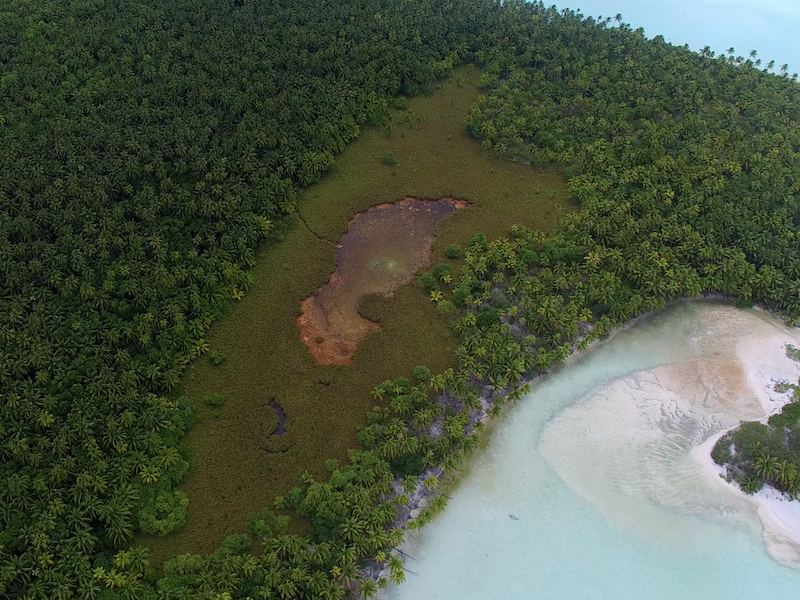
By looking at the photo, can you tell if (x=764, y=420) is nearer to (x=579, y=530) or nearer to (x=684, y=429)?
(x=684, y=429)

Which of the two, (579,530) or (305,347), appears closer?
(579,530)

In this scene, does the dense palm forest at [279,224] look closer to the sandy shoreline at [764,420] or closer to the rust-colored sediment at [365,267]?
the sandy shoreline at [764,420]

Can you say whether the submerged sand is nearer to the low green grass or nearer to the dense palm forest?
the dense palm forest

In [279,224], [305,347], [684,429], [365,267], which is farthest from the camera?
[279,224]

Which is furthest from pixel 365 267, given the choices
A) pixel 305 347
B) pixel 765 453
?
pixel 765 453

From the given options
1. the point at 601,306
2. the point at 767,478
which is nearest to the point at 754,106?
the point at 601,306

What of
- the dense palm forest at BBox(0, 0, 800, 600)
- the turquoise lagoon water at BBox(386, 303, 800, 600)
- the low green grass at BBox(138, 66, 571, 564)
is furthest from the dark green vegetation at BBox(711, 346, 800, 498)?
the low green grass at BBox(138, 66, 571, 564)
